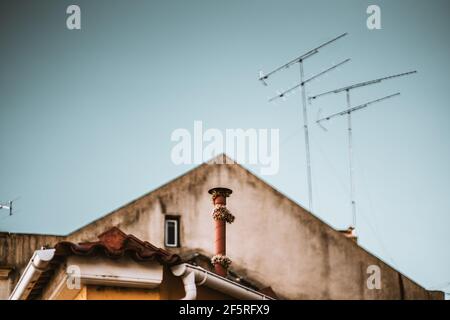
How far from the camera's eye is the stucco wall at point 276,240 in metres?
23.2

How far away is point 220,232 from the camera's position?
51.3 feet

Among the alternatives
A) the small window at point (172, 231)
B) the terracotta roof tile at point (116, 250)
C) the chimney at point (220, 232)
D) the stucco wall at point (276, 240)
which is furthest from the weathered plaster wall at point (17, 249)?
the terracotta roof tile at point (116, 250)

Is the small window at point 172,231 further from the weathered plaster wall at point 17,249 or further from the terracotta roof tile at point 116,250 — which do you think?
the terracotta roof tile at point 116,250

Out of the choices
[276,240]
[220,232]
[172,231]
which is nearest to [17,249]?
[172,231]

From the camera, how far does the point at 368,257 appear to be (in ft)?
79.2

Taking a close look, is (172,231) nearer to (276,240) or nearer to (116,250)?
(276,240)

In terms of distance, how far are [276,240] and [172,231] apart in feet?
8.06

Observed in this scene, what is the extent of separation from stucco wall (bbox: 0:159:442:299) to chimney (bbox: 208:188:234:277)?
7224mm

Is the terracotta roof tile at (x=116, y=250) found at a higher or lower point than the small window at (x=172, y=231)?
lower

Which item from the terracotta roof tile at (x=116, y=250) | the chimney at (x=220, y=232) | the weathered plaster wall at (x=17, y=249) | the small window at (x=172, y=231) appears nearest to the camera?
the terracotta roof tile at (x=116, y=250)

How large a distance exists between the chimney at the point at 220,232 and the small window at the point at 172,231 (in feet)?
23.6

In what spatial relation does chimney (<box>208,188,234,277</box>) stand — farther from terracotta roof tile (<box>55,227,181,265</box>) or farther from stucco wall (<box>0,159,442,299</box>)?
stucco wall (<box>0,159,442,299</box>)
